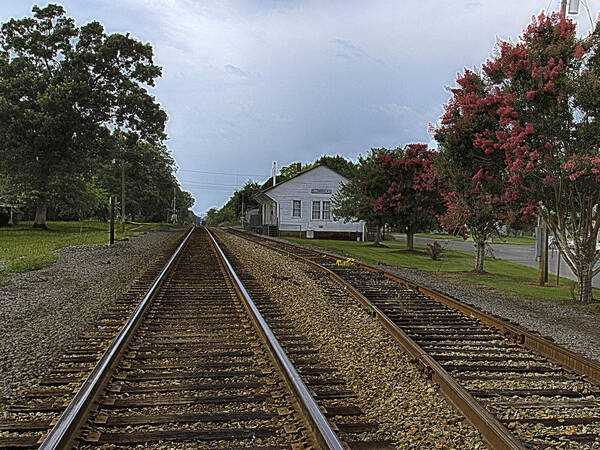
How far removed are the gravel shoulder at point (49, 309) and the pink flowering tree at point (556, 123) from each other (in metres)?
7.98

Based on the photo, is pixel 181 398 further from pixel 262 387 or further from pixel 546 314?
pixel 546 314

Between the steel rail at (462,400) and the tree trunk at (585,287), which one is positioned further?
the tree trunk at (585,287)

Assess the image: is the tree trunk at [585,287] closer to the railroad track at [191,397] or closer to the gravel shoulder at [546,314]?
the gravel shoulder at [546,314]

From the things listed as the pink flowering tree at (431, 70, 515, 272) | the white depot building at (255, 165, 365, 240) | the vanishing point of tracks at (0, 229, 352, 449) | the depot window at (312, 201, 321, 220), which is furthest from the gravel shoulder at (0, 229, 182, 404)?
the depot window at (312, 201, 321, 220)

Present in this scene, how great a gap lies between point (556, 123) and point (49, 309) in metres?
9.25

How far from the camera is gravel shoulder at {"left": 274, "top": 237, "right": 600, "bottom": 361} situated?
683 centimetres

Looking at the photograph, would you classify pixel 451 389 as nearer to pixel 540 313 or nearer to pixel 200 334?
pixel 200 334

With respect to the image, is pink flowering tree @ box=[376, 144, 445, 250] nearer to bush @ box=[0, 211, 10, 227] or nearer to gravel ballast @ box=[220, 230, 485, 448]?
gravel ballast @ box=[220, 230, 485, 448]

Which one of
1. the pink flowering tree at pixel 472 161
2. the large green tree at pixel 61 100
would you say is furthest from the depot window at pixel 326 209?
the pink flowering tree at pixel 472 161

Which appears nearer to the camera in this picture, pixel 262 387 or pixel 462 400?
pixel 462 400

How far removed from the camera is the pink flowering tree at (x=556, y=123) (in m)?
9.41

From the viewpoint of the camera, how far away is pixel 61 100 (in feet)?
109

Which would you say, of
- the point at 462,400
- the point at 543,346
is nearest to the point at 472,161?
Result: the point at 543,346

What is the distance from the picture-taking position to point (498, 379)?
4934mm
